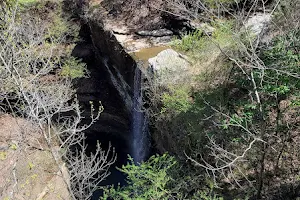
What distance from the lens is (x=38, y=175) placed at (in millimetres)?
9766

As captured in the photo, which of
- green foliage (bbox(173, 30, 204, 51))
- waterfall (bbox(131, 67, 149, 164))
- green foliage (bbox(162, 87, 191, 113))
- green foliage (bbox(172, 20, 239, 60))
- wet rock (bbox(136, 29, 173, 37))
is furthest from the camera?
wet rock (bbox(136, 29, 173, 37))

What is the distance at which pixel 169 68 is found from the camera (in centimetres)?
820

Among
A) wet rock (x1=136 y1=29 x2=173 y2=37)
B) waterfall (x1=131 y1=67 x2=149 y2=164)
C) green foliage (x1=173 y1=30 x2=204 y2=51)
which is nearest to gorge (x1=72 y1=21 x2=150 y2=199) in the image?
waterfall (x1=131 y1=67 x2=149 y2=164)

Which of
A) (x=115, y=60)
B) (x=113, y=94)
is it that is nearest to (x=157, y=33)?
(x=115, y=60)

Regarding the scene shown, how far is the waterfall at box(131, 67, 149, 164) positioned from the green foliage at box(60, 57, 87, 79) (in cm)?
450

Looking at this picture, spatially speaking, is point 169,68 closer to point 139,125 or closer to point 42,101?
point 139,125

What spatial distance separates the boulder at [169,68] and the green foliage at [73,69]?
5911 millimetres

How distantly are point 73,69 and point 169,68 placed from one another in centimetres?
688

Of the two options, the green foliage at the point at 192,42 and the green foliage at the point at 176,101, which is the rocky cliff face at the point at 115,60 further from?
the green foliage at the point at 176,101

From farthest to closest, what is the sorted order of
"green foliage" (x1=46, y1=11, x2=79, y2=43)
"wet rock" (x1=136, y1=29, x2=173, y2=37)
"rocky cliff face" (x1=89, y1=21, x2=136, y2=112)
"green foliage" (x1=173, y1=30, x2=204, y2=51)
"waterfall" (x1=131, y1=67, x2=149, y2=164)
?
"green foliage" (x1=46, y1=11, x2=79, y2=43)
"wet rock" (x1=136, y1=29, x2=173, y2=37)
"rocky cliff face" (x1=89, y1=21, x2=136, y2=112)
"waterfall" (x1=131, y1=67, x2=149, y2=164)
"green foliage" (x1=173, y1=30, x2=204, y2=51)

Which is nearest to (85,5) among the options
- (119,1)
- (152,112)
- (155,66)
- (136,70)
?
(119,1)

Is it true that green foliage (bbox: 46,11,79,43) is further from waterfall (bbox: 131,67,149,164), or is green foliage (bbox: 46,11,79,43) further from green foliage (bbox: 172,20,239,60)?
green foliage (bbox: 172,20,239,60)

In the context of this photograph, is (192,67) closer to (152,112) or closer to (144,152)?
(152,112)

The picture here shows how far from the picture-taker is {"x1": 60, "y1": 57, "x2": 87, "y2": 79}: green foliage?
44.4ft
